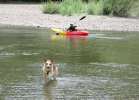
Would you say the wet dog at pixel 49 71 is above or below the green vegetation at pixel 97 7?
above

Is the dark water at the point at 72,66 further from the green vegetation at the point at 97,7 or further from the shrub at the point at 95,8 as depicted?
the green vegetation at the point at 97,7

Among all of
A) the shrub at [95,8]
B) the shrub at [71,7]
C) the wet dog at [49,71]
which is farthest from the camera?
the shrub at [95,8]

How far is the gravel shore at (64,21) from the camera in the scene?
35.3 m

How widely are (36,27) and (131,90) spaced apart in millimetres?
20631

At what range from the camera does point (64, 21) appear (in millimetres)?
36750

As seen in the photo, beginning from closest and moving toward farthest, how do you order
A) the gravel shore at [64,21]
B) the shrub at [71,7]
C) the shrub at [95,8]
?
the gravel shore at [64,21], the shrub at [71,7], the shrub at [95,8]

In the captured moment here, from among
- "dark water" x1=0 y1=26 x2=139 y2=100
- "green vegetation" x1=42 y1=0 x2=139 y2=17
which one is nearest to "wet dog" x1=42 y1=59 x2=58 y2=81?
"dark water" x1=0 y1=26 x2=139 y2=100

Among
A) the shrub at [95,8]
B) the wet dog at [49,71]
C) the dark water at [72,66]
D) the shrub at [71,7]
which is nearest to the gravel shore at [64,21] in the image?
the shrub at [71,7]

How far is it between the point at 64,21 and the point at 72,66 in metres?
18.5

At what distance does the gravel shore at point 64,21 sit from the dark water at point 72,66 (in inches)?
205

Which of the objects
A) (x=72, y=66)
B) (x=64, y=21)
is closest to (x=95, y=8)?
(x=64, y=21)

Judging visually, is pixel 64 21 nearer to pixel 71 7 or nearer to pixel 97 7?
pixel 71 7

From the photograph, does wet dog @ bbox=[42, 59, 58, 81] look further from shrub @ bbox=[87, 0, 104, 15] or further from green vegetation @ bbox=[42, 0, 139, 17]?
shrub @ bbox=[87, 0, 104, 15]

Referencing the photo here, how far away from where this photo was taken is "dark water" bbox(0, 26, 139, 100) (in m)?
13.9
